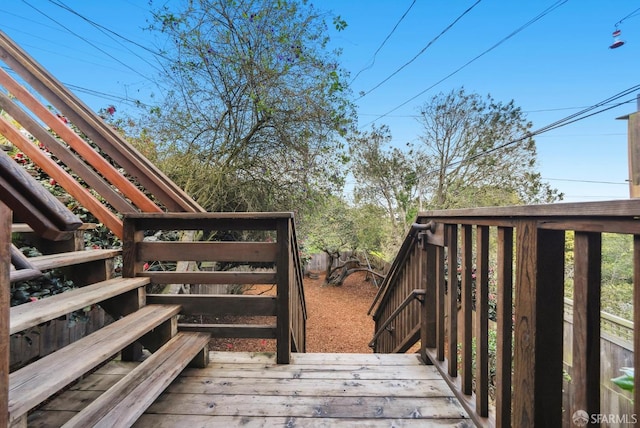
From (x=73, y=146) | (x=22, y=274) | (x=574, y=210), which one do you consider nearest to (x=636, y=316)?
(x=574, y=210)

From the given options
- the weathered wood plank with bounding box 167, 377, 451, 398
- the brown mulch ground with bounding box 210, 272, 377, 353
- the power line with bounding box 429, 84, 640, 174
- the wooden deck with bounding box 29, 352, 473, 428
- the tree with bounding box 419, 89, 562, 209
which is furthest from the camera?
the tree with bounding box 419, 89, 562, 209

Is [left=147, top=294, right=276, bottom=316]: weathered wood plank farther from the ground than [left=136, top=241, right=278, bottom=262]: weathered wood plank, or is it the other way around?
[left=136, top=241, right=278, bottom=262]: weathered wood plank

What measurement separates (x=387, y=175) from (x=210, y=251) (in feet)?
21.9

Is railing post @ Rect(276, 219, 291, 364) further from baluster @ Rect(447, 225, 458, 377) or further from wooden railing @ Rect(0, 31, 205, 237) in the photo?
baluster @ Rect(447, 225, 458, 377)

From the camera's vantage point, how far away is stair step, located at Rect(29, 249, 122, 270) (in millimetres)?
1279

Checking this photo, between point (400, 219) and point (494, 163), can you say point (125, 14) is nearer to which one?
point (400, 219)

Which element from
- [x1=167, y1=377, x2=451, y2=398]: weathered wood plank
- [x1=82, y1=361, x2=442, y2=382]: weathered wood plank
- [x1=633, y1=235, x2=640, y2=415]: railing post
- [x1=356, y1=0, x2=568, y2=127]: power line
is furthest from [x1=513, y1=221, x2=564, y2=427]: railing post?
[x1=356, y1=0, x2=568, y2=127]: power line

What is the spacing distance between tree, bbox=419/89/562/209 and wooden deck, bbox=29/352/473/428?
617 cm

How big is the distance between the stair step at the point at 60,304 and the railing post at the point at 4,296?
0.28 metres

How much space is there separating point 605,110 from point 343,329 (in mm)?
6094

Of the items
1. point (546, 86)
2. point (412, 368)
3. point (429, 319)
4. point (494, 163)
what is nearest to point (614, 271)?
point (429, 319)

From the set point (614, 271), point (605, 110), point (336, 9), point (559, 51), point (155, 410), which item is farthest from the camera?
point (559, 51)

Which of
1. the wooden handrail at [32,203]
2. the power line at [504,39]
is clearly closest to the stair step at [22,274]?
the wooden handrail at [32,203]

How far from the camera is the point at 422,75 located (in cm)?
704
